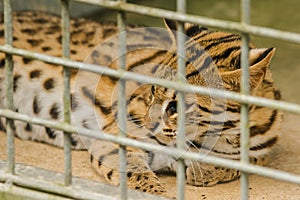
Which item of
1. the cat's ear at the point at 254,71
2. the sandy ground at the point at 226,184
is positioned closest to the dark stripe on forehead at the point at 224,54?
the cat's ear at the point at 254,71

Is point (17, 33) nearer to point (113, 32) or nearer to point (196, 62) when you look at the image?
point (113, 32)

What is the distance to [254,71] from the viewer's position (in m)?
3.53

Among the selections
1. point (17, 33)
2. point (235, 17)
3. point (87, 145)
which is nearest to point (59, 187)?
point (87, 145)

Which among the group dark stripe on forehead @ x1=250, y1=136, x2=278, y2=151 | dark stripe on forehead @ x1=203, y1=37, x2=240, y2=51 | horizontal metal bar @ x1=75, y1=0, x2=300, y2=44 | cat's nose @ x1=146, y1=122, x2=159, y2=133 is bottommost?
dark stripe on forehead @ x1=250, y1=136, x2=278, y2=151

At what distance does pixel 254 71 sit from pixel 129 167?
0.69 meters

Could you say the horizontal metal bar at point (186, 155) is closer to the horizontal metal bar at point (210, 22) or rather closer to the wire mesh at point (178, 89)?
the wire mesh at point (178, 89)

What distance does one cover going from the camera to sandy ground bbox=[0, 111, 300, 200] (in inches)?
143

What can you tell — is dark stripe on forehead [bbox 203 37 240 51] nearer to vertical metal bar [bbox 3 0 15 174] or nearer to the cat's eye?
the cat's eye

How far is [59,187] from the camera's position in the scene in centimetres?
306

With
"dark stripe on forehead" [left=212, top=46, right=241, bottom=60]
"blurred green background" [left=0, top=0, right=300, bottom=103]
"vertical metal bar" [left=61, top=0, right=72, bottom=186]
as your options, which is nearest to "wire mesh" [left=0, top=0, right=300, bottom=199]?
"vertical metal bar" [left=61, top=0, right=72, bottom=186]

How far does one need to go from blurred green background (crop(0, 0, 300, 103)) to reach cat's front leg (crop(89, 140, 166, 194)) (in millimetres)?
1206

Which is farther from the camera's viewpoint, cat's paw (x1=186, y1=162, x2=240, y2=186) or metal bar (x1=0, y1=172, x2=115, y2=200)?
cat's paw (x1=186, y1=162, x2=240, y2=186)

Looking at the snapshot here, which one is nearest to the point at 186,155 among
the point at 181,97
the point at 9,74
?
the point at 181,97

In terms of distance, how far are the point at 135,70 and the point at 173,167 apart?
56 cm
